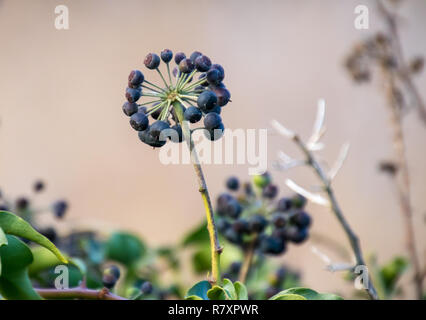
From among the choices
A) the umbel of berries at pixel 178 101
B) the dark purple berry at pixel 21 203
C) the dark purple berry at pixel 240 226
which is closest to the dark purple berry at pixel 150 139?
the umbel of berries at pixel 178 101

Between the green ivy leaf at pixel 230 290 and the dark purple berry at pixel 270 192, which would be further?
the dark purple berry at pixel 270 192

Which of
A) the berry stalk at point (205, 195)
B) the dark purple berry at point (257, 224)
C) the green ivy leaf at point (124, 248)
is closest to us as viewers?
the berry stalk at point (205, 195)

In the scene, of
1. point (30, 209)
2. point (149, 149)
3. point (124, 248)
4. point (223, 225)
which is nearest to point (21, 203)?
point (30, 209)

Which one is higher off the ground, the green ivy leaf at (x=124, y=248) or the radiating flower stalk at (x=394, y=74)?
the radiating flower stalk at (x=394, y=74)

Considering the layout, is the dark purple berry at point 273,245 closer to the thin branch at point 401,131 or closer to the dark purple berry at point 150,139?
the thin branch at point 401,131

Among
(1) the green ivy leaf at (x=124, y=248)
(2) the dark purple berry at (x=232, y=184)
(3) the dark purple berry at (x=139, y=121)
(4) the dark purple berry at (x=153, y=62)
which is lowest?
(1) the green ivy leaf at (x=124, y=248)

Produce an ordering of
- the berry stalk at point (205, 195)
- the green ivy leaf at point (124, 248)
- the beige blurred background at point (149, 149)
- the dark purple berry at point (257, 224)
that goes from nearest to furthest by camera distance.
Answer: the berry stalk at point (205, 195)
the dark purple berry at point (257, 224)
the green ivy leaf at point (124, 248)
the beige blurred background at point (149, 149)

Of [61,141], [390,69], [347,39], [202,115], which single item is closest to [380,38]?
[390,69]

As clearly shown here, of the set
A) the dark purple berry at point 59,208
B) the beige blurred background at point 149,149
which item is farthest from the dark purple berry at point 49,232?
the beige blurred background at point 149,149
